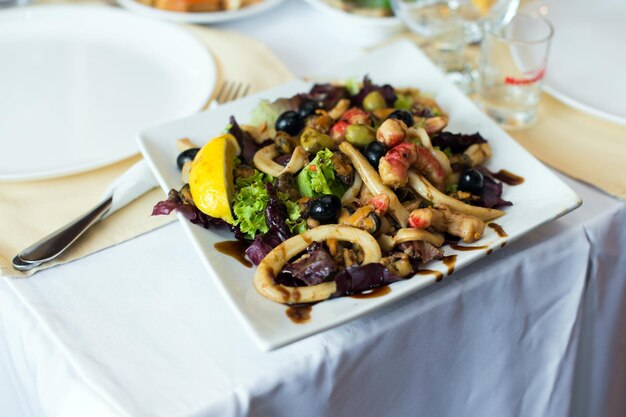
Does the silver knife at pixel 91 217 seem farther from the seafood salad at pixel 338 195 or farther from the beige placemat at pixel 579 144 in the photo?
the beige placemat at pixel 579 144

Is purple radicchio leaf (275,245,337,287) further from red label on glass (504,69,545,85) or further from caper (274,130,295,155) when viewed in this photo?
red label on glass (504,69,545,85)

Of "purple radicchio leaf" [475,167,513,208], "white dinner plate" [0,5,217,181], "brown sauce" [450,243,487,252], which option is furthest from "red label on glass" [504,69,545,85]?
"white dinner plate" [0,5,217,181]

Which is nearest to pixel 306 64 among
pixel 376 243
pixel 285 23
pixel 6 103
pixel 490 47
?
pixel 285 23

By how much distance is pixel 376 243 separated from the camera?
3.89 ft

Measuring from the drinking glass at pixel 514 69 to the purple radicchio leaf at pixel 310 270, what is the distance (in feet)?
2.74

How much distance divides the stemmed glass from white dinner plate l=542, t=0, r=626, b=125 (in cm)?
21

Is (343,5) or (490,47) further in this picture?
(343,5)

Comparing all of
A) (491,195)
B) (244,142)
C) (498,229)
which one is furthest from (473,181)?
(244,142)

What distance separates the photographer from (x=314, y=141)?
4.50 ft

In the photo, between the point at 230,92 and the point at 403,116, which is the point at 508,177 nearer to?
the point at 403,116

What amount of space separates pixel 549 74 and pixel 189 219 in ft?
3.90

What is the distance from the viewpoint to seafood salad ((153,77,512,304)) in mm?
1157

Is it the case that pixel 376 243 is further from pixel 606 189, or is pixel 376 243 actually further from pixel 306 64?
pixel 306 64

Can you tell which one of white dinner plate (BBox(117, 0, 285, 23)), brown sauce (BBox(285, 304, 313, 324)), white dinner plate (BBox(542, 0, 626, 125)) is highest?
white dinner plate (BBox(117, 0, 285, 23))
